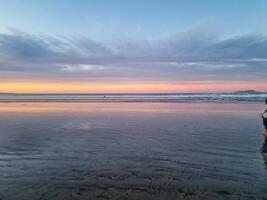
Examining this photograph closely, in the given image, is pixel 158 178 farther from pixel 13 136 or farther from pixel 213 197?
pixel 13 136

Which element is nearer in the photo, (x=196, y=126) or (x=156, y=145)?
(x=156, y=145)

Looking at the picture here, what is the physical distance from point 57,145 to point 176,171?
6012 millimetres

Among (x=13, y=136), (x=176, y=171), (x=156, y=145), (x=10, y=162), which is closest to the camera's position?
(x=176, y=171)

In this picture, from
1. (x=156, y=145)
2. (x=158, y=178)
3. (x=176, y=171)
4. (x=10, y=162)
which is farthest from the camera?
(x=156, y=145)

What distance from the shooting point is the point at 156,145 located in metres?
13.0

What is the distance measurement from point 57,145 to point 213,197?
7.82 meters

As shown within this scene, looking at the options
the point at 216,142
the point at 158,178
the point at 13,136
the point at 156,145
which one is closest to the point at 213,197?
the point at 158,178

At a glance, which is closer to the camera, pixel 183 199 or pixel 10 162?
pixel 183 199

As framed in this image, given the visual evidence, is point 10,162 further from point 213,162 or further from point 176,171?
point 213,162

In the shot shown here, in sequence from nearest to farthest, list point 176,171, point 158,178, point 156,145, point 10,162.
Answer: point 158,178, point 176,171, point 10,162, point 156,145

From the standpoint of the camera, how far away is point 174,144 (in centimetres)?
1327

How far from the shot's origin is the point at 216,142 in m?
13.8

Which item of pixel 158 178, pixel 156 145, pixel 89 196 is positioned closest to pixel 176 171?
pixel 158 178

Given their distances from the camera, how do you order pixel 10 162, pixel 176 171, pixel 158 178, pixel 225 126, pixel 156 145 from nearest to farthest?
1. pixel 158 178
2. pixel 176 171
3. pixel 10 162
4. pixel 156 145
5. pixel 225 126
